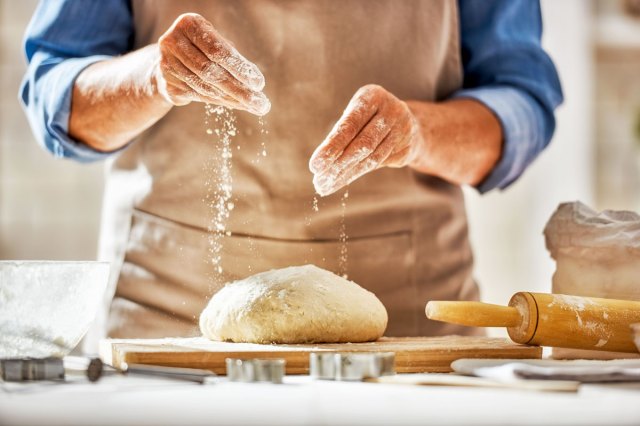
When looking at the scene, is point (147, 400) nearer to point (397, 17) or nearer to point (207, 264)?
point (207, 264)

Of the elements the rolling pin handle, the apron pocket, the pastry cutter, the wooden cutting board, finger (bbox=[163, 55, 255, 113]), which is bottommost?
the wooden cutting board

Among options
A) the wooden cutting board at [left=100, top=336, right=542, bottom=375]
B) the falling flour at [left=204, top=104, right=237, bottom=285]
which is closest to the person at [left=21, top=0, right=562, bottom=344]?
the falling flour at [left=204, top=104, right=237, bottom=285]

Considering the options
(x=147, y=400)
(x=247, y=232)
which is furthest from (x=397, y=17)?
(x=147, y=400)

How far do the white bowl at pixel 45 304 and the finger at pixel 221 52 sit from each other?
302 millimetres

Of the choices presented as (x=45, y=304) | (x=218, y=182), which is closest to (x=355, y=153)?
(x=218, y=182)

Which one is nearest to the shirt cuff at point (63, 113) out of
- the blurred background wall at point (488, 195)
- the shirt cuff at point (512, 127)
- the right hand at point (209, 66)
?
the right hand at point (209, 66)

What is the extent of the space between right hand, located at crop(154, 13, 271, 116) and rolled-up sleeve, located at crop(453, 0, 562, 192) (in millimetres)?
542

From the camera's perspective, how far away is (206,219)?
1.42 m

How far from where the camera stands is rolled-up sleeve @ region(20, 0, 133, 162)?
147cm

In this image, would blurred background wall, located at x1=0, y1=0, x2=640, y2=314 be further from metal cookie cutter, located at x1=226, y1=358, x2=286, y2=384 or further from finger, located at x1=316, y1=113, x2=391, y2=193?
metal cookie cutter, located at x1=226, y1=358, x2=286, y2=384

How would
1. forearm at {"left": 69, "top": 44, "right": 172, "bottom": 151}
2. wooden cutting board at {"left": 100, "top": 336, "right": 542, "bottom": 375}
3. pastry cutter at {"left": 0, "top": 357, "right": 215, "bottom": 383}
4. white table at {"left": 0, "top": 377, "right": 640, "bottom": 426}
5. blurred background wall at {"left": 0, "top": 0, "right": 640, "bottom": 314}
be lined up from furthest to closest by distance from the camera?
blurred background wall at {"left": 0, "top": 0, "right": 640, "bottom": 314}, forearm at {"left": 69, "top": 44, "right": 172, "bottom": 151}, wooden cutting board at {"left": 100, "top": 336, "right": 542, "bottom": 375}, pastry cutter at {"left": 0, "top": 357, "right": 215, "bottom": 383}, white table at {"left": 0, "top": 377, "right": 640, "bottom": 426}

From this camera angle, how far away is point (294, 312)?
3.79 feet

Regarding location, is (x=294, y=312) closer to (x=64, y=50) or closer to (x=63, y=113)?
(x=63, y=113)

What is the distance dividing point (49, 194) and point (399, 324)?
1631 mm
